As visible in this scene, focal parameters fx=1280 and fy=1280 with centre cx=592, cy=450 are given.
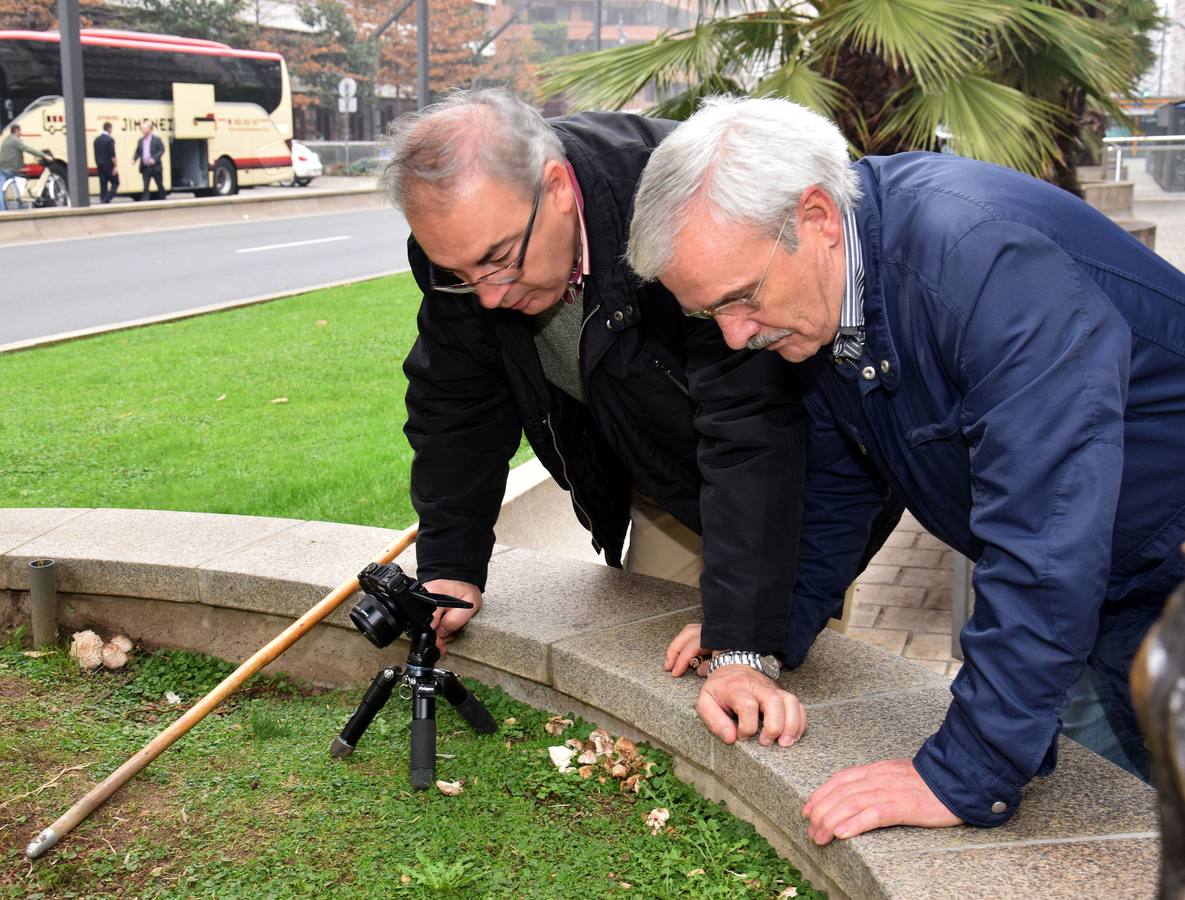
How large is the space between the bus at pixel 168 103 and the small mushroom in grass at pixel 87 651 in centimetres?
2282

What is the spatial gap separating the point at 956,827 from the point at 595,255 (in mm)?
1218

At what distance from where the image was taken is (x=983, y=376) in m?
1.80

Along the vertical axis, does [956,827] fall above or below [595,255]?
below

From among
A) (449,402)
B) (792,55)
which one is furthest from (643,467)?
(792,55)

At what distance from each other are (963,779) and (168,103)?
28.5 m

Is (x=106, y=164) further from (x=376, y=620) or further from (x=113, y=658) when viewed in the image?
(x=376, y=620)

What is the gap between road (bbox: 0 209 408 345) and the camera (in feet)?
37.6

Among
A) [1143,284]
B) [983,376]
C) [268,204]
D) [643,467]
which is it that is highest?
[1143,284]

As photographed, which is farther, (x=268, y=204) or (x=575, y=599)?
(x=268, y=204)

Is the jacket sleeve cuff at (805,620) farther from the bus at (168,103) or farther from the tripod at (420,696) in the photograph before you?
the bus at (168,103)

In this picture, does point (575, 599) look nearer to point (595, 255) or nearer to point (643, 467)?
point (643, 467)

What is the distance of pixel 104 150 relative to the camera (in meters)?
25.0

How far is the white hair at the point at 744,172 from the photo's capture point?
1886 millimetres

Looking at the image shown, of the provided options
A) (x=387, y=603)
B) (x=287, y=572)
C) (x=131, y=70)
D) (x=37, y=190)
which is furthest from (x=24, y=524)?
(x=131, y=70)
